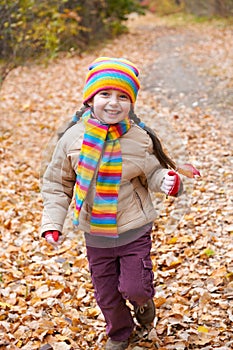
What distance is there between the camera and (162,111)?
978cm

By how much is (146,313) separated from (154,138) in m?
1.22

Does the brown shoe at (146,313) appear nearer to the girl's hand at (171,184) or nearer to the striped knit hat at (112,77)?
the girl's hand at (171,184)

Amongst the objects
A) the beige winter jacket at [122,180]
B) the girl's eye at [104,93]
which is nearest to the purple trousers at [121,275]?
the beige winter jacket at [122,180]

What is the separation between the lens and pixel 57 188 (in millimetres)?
3059

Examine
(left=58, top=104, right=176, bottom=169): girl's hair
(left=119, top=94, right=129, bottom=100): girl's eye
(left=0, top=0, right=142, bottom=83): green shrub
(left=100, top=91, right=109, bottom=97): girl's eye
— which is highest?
(left=0, top=0, right=142, bottom=83): green shrub

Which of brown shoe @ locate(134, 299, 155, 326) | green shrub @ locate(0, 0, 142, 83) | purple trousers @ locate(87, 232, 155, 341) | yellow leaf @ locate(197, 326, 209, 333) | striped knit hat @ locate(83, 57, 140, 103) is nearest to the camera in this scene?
striped knit hat @ locate(83, 57, 140, 103)

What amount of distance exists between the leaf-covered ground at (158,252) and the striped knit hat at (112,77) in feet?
1.47

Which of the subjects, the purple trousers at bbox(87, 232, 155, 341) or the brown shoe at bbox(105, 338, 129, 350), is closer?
the purple trousers at bbox(87, 232, 155, 341)

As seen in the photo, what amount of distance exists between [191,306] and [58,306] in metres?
1.02

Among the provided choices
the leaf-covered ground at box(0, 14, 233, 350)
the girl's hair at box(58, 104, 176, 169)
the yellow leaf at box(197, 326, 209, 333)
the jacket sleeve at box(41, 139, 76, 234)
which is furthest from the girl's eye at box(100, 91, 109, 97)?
the yellow leaf at box(197, 326, 209, 333)

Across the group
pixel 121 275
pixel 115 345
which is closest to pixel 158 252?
pixel 115 345

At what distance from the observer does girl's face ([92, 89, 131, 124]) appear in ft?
9.30

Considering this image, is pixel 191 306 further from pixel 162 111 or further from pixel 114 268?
pixel 162 111

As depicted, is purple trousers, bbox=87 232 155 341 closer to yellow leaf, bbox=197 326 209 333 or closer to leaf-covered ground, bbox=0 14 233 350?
leaf-covered ground, bbox=0 14 233 350
